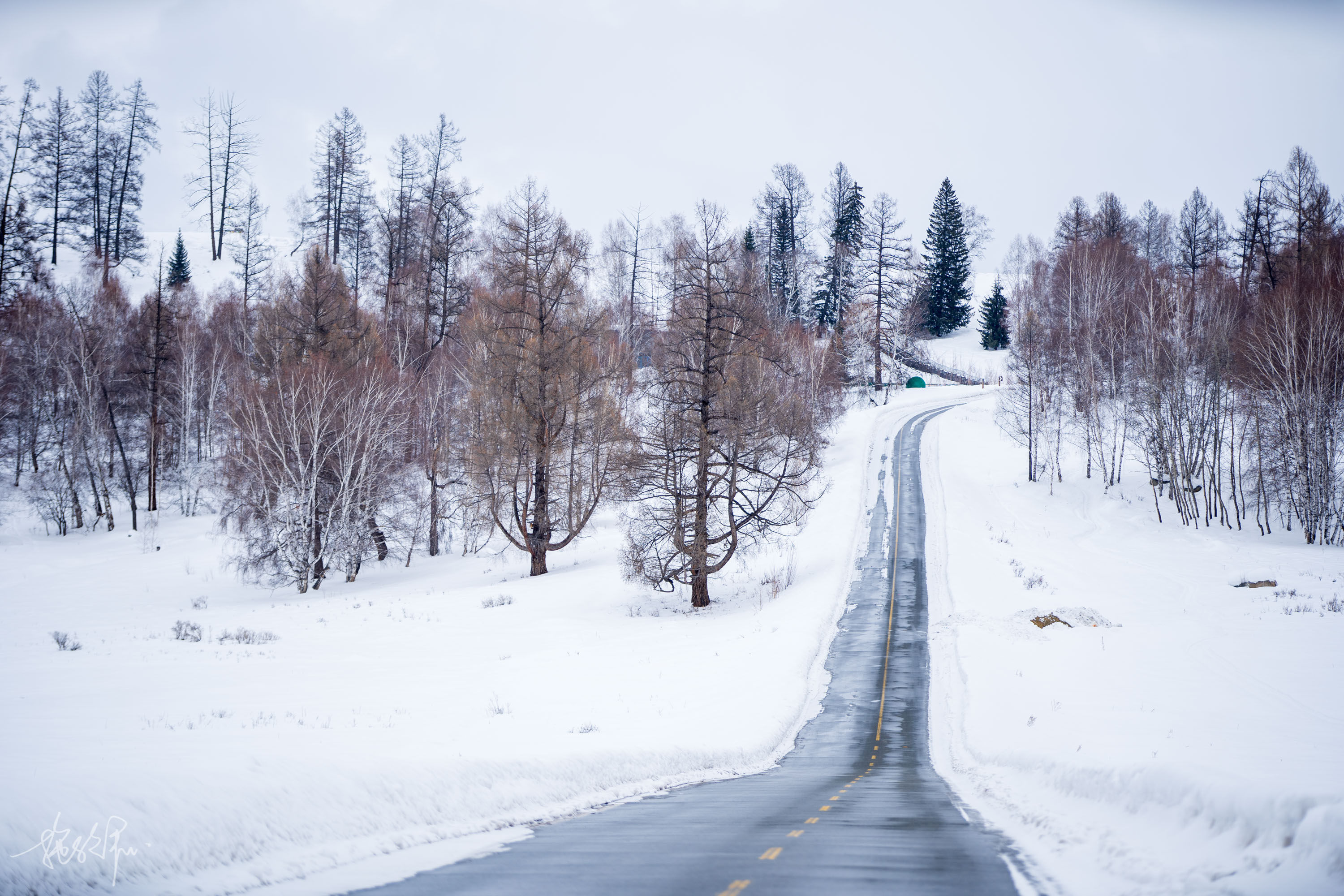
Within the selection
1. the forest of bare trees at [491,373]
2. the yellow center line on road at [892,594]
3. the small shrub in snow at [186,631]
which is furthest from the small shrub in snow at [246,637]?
the yellow center line on road at [892,594]

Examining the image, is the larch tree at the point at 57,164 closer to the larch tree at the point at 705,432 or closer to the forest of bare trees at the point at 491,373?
the forest of bare trees at the point at 491,373

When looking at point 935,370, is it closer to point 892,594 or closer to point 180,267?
point 892,594

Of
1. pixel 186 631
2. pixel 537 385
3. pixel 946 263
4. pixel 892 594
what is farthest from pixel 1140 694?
pixel 946 263

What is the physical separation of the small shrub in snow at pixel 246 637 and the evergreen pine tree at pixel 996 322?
84431mm

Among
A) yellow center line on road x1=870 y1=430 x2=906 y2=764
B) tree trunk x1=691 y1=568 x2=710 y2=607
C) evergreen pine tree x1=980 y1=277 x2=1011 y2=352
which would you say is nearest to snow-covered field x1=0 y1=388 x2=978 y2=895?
tree trunk x1=691 y1=568 x2=710 y2=607

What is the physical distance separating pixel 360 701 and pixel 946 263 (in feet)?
296

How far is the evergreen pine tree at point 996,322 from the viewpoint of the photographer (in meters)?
87.9

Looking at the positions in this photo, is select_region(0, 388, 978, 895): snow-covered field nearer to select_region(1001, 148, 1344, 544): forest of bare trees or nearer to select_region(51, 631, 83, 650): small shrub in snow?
select_region(51, 631, 83, 650): small shrub in snow

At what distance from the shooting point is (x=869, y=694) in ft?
65.1

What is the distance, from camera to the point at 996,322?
289 feet

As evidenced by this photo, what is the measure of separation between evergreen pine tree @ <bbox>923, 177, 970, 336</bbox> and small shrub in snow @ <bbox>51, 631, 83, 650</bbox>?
8488cm

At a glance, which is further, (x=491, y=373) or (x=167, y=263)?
(x=167, y=263)

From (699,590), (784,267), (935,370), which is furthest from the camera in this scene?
(935,370)

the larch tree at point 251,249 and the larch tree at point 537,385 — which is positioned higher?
the larch tree at point 251,249
